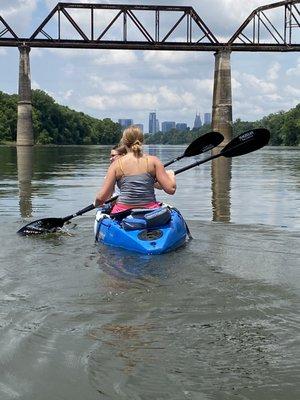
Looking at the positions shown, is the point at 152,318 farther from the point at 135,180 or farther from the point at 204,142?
the point at 204,142

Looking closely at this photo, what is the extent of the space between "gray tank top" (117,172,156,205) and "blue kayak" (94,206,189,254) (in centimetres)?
21

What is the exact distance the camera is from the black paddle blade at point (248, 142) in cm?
986

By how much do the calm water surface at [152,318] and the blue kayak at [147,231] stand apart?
0.46ft

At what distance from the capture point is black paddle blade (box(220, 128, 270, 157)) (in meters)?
9.86

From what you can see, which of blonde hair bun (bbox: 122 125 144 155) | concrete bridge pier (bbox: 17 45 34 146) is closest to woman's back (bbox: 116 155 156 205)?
blonde hair bun (bbox: 122 125 144 155)

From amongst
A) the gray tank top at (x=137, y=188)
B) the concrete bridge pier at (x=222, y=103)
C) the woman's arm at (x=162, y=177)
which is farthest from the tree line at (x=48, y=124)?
the woman's arm at (x=162, y=177)

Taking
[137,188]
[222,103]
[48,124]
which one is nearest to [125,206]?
[137,188]

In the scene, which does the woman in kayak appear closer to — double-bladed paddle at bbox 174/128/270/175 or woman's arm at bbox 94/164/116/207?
woman's arm at bbox 94/164/116/207

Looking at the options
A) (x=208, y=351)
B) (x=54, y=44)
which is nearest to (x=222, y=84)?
(x=54, y=44)

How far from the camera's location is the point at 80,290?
503 cm

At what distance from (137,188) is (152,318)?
3.13 metres

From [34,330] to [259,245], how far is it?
12.9 ft

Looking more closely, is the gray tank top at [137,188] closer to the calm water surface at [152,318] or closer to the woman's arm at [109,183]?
the woman's arm at [109,183]

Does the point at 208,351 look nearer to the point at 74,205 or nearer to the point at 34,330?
the point at 34,330
